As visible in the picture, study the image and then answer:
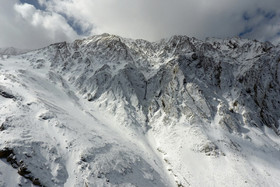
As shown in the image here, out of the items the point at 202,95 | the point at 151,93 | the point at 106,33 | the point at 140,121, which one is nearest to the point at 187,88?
the point at 202,95

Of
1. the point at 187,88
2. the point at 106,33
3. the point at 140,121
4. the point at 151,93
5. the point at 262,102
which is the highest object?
the point at 106,33

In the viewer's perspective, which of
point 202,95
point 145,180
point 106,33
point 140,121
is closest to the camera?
point 145,180

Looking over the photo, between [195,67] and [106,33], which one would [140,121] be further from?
[106,33]

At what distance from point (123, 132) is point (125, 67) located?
3656 centimetres

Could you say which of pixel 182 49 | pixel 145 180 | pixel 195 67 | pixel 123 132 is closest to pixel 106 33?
pixel 182 49

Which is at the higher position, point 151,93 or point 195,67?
point 195,67

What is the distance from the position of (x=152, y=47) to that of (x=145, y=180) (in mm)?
97447

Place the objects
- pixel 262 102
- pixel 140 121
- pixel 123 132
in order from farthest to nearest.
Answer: pixel 262 102
pixel 140 121
pixel 123 132

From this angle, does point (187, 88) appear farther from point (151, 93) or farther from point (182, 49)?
point (182, 49)

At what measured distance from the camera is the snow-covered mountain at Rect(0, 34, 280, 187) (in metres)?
32.6

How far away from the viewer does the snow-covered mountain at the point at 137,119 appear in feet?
107

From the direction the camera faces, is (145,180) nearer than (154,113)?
Yes

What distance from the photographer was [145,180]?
36.4 m

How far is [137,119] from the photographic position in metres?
62.0
